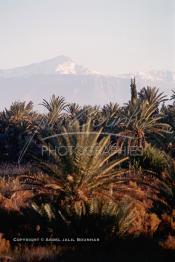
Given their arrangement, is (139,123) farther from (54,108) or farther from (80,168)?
(54,108)

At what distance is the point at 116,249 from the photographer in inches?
424

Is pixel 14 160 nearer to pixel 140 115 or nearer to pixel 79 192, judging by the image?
pixel 140 115

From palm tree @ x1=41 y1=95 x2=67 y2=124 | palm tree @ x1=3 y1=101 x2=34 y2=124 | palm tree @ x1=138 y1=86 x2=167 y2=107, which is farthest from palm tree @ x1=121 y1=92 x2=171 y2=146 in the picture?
palm tree @ x1=3 y1=101 x2=34 y2=124

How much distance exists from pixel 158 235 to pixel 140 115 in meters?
14.6

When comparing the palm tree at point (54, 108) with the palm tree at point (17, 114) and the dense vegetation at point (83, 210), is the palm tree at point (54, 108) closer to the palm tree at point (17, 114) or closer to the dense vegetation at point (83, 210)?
the palm tree at point (17, 114)

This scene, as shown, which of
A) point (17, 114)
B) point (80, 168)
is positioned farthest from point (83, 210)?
point (17, 114)

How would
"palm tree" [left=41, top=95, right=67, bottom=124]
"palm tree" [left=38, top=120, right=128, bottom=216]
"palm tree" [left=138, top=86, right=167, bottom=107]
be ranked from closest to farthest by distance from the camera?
"palm tree" [left=38, top=120, right=128, bottom=216] → "palm tree" [left=138, top=86, right=167, bottom=107] → "palm tree" [left=41, top=95, right=67, bottom=124]

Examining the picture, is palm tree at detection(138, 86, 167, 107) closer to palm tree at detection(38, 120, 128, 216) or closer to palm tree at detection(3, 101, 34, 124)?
palm tree at detection(3, 101, 34, 124)

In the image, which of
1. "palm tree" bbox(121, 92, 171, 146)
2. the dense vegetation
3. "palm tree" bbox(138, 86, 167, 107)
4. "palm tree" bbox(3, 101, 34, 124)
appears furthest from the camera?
"palm tree" bbox(3, 101, 34, 124)

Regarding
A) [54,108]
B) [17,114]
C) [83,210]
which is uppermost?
[54,108]

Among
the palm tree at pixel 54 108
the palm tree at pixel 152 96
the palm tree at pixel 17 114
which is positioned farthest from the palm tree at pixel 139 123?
the palm tree at pixel 17 114

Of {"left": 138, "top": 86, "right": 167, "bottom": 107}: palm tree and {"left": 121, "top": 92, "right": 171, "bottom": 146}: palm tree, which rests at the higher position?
{"left": 138, "top": 86, "right": 167, "bottom": 107}: palm tree

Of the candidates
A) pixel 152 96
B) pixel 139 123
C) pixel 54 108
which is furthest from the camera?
pixel 54 108

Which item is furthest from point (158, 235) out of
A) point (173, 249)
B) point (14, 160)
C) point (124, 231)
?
point (14, 160)
